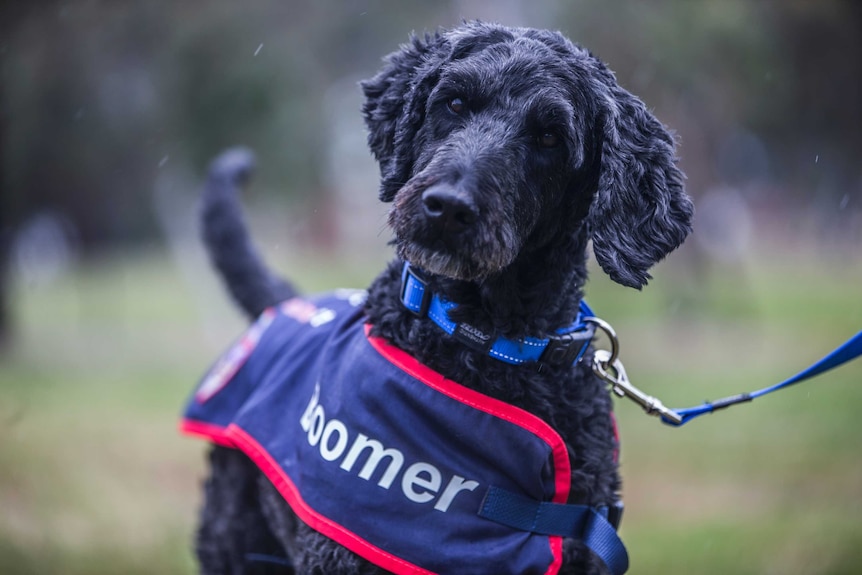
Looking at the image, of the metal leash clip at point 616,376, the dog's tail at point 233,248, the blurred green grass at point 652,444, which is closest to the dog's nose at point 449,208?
the metal leash clip at point 616,376

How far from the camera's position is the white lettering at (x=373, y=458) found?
2.21m

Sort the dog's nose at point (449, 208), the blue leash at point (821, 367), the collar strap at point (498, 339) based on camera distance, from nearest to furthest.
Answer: the dog's nose at point (449, 208)
the collar strap at point (498, 339)
the blue leash at point (821, 367)

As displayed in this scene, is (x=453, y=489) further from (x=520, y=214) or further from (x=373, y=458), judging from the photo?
(x=520, y=214)

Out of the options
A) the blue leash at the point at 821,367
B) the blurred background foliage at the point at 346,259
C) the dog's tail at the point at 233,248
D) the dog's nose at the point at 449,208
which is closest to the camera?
the dog's nose at the point at 449,208

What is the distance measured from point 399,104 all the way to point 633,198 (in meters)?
0.88

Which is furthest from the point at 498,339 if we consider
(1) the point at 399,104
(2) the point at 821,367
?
(2) the point at 821,367

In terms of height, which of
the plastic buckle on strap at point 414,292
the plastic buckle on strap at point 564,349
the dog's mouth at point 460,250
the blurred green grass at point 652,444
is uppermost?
the dog's mouth at point 460,250

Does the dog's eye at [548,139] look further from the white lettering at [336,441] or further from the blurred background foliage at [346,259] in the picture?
the white lettering at [336,441]

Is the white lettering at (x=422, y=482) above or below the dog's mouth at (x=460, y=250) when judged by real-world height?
below

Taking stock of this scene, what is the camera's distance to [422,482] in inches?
86.7

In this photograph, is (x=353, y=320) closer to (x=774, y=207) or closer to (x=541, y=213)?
(x=541, y=213)

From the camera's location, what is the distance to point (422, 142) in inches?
97.0

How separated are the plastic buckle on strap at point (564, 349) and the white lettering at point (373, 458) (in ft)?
1.81

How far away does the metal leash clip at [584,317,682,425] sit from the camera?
95.1 inches
